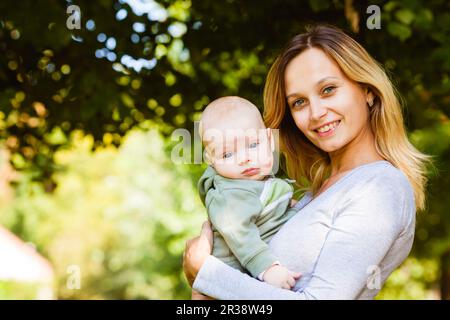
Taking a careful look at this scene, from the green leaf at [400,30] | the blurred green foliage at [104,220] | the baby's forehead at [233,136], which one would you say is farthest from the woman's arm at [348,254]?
the blurred green foliage at [104,220]

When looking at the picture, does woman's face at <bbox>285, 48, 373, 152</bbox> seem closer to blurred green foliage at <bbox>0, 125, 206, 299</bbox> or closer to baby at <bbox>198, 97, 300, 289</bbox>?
baby at <bbox>198, 97, 300, 289</bbox>

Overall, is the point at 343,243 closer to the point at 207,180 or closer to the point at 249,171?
the point at 249,171

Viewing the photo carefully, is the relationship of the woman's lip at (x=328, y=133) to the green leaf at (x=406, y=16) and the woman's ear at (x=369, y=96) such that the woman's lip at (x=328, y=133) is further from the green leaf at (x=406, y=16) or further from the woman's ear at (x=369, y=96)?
the green leaf at (x=406, y=16)

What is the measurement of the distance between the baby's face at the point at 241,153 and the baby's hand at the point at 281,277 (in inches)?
13.9

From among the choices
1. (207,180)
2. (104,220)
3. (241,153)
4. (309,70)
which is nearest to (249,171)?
(241,153)

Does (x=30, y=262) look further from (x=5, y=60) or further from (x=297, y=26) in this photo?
(x=297, y=26)

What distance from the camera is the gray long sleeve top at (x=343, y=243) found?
2.18m

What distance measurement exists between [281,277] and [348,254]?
9.6 inches

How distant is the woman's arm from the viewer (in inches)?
85.5

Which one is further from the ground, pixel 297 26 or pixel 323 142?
pixel 297 26

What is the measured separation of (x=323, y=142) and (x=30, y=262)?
44.4 feet
